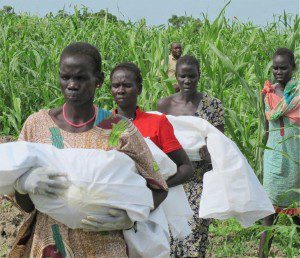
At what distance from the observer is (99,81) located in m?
3.02

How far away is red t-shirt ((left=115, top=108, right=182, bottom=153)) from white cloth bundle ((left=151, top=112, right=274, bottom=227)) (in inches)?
31.6

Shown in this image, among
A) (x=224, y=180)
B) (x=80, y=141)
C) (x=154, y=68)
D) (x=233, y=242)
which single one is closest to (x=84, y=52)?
(x=80, y=141)

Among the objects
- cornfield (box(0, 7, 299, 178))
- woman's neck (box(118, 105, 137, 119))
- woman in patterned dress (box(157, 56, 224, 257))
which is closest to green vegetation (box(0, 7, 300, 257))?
cornfield (box(0, 7, 299, 178))

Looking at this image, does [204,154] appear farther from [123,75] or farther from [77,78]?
[77,78]

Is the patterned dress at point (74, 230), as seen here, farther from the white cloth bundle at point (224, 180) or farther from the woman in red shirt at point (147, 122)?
the white cloth bundle at point (224, 180)

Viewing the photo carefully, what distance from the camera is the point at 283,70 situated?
18.8 ft

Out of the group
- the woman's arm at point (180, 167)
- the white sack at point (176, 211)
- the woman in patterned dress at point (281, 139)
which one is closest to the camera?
the woman's arm at point (180, 167)

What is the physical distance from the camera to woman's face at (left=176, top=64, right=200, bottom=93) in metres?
5.28

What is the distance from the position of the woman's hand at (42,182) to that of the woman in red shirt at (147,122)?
41.5 inches

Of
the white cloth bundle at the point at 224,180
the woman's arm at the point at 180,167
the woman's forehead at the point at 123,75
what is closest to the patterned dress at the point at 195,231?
the white cloth bundle at the point at 224,180

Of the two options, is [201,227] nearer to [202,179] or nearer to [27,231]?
[202,179]

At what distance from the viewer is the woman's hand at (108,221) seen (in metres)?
2.79

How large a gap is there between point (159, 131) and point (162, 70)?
11.0 feet

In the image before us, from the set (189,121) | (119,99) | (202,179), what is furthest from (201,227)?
(119,99)
